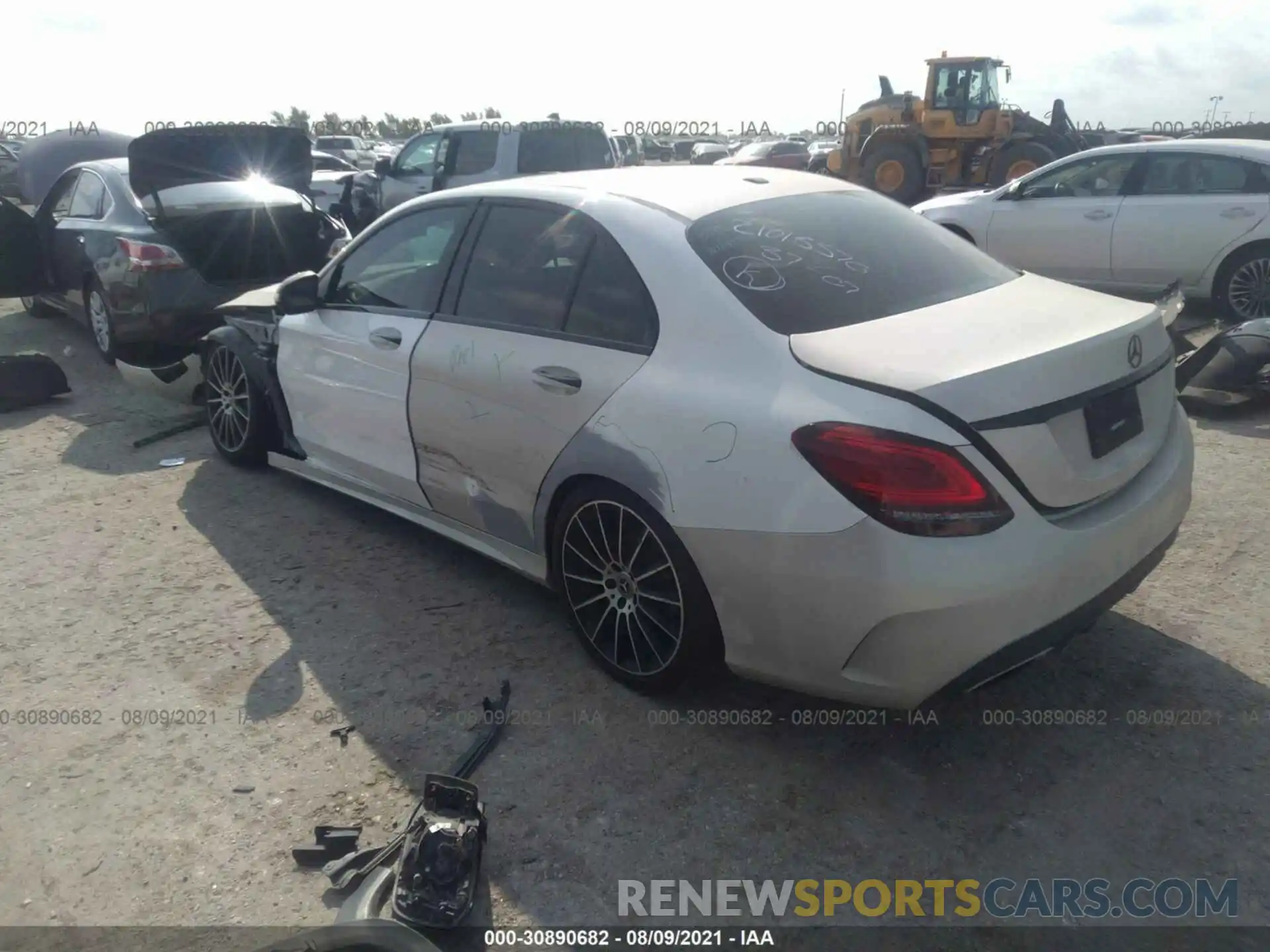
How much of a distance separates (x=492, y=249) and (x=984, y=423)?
82.4 inches

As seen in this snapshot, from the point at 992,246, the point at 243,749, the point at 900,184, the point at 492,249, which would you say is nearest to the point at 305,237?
the point at 492,249

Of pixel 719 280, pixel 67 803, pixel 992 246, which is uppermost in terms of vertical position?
pixel 719 280

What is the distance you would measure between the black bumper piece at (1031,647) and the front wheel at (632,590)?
0.73 meters

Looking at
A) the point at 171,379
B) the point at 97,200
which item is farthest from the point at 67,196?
the point at 171,379

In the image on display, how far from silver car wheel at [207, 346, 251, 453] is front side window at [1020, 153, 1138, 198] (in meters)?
7.44

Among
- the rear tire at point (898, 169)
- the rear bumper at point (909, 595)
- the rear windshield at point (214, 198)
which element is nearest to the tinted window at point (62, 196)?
the rear windshield at point (214, 198)

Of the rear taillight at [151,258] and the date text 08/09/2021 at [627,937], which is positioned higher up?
the rear taillight at [151,258]

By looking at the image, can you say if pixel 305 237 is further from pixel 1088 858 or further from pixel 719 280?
pixel 1088 858

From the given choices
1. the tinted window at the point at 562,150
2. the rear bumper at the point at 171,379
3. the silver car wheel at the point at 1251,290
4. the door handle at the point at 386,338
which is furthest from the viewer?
the tinted window at the point at 562,150

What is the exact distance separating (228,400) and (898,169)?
14.9 metres

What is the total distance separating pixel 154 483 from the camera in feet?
18.7

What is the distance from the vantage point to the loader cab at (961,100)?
1786 centimetres

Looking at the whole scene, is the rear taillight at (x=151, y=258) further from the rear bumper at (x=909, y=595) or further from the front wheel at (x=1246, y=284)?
the front wheel at (x=1246, y=284)

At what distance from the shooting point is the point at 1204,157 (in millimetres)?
8547
